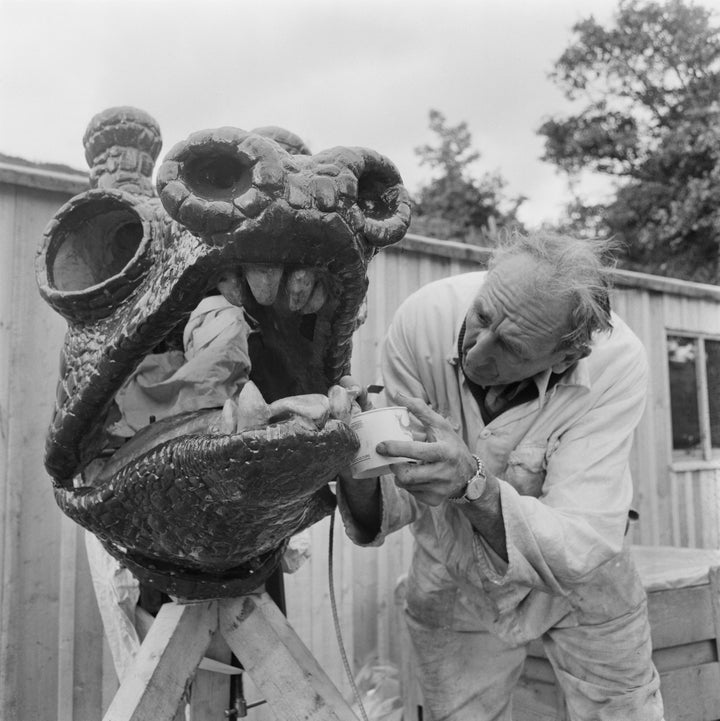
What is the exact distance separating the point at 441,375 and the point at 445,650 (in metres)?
0.78

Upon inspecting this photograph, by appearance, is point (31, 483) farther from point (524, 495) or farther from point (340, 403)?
point (340, 403)

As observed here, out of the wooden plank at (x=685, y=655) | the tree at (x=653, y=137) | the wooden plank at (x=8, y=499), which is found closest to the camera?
the wooden plank at (x=8, y=499)

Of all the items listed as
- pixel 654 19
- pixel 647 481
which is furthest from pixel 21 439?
pixel 654 19

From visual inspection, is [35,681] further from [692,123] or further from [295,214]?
[692,123]

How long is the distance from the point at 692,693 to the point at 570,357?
1.74 meters

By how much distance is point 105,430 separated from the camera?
1.20m

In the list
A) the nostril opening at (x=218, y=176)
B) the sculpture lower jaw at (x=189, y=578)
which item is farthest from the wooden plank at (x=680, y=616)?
the nostril opening at (x=218, y=176)

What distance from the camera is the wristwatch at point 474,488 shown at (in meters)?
1.51

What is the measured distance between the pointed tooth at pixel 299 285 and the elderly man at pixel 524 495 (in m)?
0.62

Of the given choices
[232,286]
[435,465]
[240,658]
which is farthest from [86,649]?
[232,286]

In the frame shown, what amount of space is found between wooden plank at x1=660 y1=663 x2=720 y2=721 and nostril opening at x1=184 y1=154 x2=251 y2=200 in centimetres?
262

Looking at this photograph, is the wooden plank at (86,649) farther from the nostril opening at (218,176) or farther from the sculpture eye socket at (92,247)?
the nostril opening at (218,176)

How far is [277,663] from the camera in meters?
1.27

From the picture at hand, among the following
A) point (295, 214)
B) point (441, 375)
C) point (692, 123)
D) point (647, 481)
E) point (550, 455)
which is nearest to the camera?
point (295, 214)
